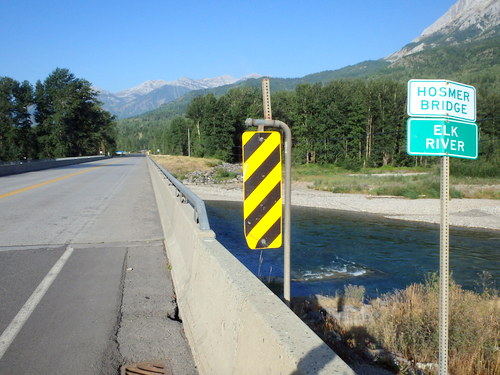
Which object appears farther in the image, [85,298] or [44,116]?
[44,116]

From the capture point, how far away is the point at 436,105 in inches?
134

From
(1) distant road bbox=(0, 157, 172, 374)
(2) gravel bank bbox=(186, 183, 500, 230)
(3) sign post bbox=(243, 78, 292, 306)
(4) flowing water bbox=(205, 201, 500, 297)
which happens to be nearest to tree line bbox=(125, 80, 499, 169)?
(2) gravel bank bbox=(186, 183, 500, 230)

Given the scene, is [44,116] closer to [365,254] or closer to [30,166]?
[30,166]

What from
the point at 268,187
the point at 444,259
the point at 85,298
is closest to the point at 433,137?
the point at 444,259

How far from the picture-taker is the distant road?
435 cm

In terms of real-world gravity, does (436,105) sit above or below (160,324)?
above

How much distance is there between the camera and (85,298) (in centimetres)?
606

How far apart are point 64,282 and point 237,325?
4.24 m

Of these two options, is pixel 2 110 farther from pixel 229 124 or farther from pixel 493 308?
pixel 493 308

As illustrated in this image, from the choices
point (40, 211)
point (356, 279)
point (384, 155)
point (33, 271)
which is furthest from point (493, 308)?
point (384, 155)

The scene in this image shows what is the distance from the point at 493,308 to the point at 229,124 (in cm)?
8938

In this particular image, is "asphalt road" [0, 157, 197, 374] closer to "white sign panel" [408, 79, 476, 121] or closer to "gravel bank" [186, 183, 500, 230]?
"white sign panel" [408, 79, 476, 121]

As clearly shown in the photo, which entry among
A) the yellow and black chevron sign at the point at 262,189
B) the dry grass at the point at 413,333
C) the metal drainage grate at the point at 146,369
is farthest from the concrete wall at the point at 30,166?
the yellow and black chevron sign at the point at 262,189

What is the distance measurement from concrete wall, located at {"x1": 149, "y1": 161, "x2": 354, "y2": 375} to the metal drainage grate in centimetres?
31
